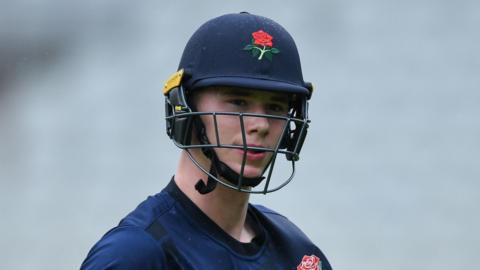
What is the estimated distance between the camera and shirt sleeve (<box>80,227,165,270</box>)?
2113mm

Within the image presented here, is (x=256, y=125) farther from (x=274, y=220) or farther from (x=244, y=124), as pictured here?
(x=274, y=220)

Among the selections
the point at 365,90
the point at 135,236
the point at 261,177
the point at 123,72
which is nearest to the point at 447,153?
the point at 365,90

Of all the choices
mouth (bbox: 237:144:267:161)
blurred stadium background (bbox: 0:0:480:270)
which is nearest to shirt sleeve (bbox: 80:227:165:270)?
mouth (bbox: 237:144:267:161)

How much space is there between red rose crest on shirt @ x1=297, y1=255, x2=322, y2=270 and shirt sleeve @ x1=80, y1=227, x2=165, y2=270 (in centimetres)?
53

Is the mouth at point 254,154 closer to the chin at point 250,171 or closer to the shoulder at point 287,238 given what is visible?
the chin at point 250,171

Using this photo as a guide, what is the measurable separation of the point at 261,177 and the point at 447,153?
89.8 inches

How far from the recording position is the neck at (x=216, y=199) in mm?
2379

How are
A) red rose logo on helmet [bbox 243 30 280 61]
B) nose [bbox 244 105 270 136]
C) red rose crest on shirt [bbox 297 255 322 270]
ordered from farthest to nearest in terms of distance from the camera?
1. red rose crest on shirt [bbox 297 255 322 270]
2. red rose logo on helmet [bbox 243 30 280 61]
3. nose [bbox 244 105 270 136]

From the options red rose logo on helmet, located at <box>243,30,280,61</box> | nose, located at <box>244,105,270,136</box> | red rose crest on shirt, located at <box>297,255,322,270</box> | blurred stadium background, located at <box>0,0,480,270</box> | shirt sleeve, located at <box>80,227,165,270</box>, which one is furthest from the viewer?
blurred stadium background, located at <box>0,0,480,270</box>

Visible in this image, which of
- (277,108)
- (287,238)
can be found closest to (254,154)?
(277,108)

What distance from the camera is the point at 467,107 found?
445 cm

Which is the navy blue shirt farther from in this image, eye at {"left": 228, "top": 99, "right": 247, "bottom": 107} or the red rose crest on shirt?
eye at {"left": 228, "top": 99, "right": 247, "bottom": 107}

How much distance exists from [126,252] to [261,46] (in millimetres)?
642

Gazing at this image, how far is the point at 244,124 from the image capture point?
2287mm
